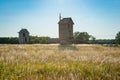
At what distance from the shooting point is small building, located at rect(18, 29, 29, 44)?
77.1 m

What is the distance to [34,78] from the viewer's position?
168 inches

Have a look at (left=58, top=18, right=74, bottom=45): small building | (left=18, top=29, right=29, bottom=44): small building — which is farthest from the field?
(left=18, top=29, right=29, bottom=44): small building

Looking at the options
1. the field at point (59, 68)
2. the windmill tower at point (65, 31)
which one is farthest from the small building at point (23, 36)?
the field at point (59, 68)

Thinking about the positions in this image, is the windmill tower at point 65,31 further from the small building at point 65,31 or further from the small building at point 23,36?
the small building at point 23,36

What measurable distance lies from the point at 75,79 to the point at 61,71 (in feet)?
3.57

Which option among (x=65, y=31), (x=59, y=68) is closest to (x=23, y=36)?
(x=65, y=31)

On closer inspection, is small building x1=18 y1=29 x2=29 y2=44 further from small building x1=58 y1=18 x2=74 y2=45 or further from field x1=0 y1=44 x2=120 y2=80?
field x1=0 y1=44 x2=120 y2=80

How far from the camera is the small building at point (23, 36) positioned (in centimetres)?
7711

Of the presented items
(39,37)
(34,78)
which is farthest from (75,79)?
(39,37)

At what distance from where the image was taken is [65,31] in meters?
57.2

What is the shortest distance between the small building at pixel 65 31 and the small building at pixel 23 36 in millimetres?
23738

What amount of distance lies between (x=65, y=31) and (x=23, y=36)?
27166 mm

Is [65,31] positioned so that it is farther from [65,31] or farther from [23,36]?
[23,36]

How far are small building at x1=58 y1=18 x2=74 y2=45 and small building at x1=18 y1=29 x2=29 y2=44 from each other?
23.7 m
